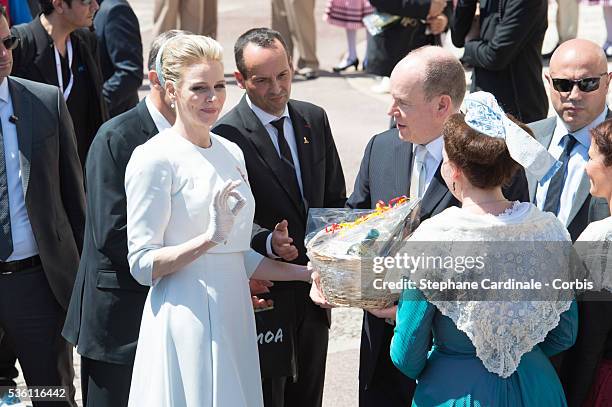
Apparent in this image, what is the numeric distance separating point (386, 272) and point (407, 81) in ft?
2.88

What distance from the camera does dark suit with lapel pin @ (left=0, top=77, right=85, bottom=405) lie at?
529 centimetres

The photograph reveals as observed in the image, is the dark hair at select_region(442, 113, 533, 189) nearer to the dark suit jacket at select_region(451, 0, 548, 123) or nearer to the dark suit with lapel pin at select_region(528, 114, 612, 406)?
the dark suit with lapel pin at select_region(528, 114, 612, 406)

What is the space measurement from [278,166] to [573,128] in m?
1.43

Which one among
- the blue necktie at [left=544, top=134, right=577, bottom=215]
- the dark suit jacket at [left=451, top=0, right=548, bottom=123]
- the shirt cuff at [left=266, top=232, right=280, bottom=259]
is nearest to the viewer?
the shirt cuff at [left=266, top=232, right=280, bottom=259]

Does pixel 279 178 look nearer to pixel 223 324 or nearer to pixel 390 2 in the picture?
pixel 223 324

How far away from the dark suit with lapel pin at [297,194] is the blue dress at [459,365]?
111cm

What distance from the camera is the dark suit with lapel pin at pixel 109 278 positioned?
454cm

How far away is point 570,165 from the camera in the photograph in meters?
5.12

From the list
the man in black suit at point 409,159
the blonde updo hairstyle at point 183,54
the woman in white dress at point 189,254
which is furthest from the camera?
the man in black suit at point 409,159

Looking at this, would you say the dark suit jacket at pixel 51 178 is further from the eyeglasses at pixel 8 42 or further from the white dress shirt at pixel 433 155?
the white dress shirt at pixel 433 155

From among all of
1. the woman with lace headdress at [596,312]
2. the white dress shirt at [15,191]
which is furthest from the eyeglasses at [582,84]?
the white dress shirt at [15,191]

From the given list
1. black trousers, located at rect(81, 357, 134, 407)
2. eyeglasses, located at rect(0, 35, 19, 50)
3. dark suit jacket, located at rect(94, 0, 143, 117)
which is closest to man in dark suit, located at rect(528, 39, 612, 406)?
black trousers, located at rect(81, 357, 134, 407)

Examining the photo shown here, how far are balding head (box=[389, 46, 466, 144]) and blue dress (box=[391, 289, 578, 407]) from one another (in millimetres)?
932

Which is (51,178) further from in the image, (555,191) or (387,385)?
(555,191)
